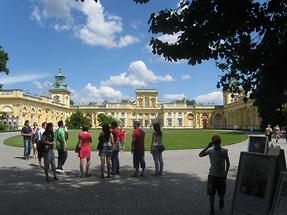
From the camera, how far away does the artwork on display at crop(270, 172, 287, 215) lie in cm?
598

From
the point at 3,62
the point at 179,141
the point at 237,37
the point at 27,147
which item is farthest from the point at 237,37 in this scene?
the point at 3,62

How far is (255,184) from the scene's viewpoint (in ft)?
21.7

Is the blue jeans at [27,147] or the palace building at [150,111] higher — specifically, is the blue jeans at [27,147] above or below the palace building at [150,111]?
below

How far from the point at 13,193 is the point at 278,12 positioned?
7067mm

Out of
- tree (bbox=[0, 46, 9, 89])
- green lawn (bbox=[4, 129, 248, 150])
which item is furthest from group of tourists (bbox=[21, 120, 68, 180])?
tree (bbox=[0, 46, 9, 89])

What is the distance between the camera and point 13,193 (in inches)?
392

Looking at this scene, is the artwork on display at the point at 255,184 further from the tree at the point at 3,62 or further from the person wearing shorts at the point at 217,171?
the tree at the point at 3,62

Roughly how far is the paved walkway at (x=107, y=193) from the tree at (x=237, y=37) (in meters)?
2.71

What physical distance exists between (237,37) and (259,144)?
5.60m

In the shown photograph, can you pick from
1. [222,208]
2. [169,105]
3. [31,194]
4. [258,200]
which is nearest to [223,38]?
[258,200]

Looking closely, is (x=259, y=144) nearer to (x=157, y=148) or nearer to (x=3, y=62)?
(x=157, y=148)

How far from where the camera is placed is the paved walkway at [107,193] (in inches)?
A: 325

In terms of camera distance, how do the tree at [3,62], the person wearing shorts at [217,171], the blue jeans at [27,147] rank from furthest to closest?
the tree at [3,62], the blue jeans at [27,147], the person wearing shorts at [217,171]

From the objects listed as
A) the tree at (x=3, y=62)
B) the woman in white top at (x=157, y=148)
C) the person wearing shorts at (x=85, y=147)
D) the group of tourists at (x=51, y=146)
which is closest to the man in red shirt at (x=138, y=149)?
the woman in white top at (x=157, y=148)
